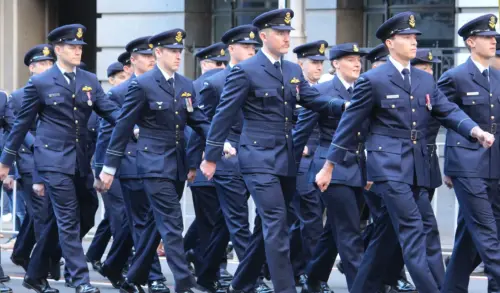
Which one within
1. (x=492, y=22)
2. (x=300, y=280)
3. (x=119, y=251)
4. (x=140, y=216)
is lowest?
(x=300, y=280)

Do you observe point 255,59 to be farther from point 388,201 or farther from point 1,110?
point 1,110

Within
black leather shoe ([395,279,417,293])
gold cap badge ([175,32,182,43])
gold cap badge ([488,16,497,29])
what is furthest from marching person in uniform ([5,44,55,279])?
gold cap badge ([488,16,497,29])

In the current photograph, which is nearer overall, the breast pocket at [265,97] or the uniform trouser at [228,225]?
the breast pocket at [265,97]

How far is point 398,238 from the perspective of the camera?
31.3ft

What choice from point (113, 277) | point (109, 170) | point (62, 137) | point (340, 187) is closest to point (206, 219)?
point (113, 277)

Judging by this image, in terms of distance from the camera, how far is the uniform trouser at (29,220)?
12250 mm

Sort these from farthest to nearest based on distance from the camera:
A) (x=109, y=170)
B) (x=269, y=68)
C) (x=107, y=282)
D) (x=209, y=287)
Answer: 1. (x=107, y=282)
2. (x=209, y=287)
3. (x=109, y=170)
4. (x=269, y=68)

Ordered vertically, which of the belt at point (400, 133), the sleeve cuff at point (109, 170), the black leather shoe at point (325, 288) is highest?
the belt at point (400, 133)

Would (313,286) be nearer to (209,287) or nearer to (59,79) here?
(209,287)

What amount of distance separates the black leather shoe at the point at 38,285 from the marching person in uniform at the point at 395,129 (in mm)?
2891

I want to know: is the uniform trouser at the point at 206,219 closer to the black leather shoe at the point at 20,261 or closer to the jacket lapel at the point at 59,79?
the jacket lapel at the point at 59,79

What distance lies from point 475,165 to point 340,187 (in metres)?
1.03

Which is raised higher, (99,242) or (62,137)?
(62,137)

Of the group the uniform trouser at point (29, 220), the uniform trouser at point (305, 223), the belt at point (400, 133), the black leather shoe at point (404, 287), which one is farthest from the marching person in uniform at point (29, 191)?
the belt at point (400, 133)
